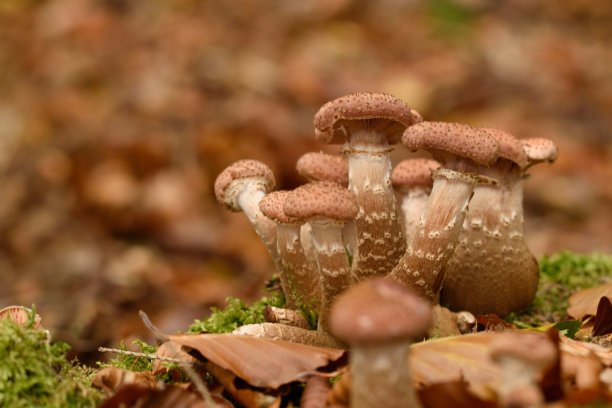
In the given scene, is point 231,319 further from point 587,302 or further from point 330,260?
point 587,302

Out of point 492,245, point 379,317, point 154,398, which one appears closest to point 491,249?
point 492,245

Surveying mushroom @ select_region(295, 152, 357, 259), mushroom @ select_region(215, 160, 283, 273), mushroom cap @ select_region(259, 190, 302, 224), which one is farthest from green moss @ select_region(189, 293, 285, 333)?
mushroom cap @ select_region(259, 190, 302, 224)

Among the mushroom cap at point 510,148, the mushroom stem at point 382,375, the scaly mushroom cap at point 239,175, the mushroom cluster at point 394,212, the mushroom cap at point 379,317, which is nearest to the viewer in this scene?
the mushroom cap at point 379,317

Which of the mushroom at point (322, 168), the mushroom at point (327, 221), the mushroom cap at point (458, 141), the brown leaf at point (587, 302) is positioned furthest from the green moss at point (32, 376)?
the brown leaf at point (587, 302)

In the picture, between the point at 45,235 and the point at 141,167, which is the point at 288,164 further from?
the point at 45,235

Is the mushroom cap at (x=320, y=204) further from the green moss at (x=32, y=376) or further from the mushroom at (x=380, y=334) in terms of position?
the green moss at (x=32, y=376)

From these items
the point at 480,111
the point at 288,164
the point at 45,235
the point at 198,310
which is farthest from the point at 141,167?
the point at 480,111
